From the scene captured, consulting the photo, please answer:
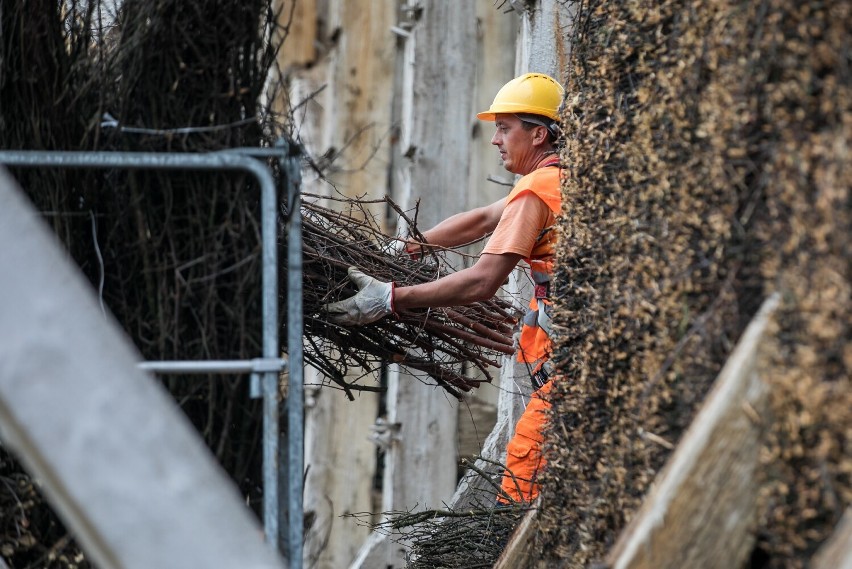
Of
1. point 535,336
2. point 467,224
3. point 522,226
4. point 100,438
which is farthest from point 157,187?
point 467,224

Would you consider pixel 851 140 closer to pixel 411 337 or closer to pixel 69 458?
pixel 69 458

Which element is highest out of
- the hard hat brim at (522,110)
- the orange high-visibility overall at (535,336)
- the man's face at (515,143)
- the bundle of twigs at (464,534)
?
the hard hat brim at (522,110)

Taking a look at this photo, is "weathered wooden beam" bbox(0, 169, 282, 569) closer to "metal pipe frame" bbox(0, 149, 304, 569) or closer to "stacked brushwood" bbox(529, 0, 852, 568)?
"metal pipe frame" bbox(0, 149, 304, 569)

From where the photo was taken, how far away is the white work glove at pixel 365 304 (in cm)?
452

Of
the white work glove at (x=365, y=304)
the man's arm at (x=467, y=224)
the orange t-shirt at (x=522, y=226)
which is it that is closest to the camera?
the white work glove at (x=365, y=304)

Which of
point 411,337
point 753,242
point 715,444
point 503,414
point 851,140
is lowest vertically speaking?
point 503,414

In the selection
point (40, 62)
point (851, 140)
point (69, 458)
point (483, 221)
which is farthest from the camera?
point (483, 221)

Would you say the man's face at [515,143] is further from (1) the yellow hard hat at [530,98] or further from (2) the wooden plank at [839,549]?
(2) the wooden plank at [839,549]

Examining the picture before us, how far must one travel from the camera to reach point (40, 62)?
3.34m

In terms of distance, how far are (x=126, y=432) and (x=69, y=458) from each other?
0.11 metres

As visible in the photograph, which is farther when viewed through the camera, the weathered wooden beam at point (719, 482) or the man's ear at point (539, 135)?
the man's ear at point (539, 135)

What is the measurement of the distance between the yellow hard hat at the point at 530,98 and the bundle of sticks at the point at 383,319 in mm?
671

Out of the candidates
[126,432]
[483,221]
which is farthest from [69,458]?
[483,221]

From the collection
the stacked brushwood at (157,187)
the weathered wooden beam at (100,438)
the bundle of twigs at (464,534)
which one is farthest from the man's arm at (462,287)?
the weathered wooden beam at (100,438)
